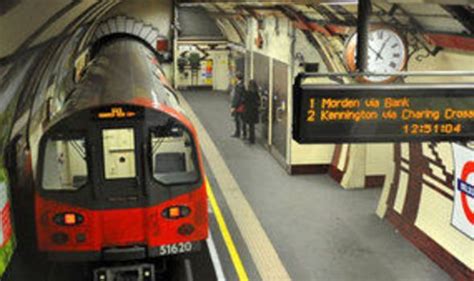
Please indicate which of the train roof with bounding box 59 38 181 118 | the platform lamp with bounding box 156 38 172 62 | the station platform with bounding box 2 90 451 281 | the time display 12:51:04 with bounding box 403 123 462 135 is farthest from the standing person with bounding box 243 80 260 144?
the time display 12:51:04 with bounding box 403 123 462 135

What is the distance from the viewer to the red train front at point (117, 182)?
6.46 meters

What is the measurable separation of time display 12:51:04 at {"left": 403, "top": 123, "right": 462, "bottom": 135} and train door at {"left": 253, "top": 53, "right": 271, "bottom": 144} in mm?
9226

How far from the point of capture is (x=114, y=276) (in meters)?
6.70

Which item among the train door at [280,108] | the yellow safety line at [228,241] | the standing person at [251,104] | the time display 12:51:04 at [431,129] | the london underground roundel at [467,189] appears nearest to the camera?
the time display 12:51:04 at [431,129]

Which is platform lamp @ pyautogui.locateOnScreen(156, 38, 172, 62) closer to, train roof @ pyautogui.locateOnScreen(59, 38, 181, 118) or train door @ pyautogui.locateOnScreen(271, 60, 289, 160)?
train door @ pyautogui.locateOnScreen(271, 60, 289, 160)

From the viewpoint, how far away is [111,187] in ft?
21.3

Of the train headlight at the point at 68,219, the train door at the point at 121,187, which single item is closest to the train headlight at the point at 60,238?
the train headlight at the point at 68,219

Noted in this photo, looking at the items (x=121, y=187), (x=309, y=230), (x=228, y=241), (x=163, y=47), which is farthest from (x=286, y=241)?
(x=163, y=47)

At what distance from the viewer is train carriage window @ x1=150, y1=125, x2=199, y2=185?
6.60m

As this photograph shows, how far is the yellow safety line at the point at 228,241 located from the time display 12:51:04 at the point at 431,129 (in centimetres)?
331

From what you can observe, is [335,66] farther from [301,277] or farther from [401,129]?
[401,129]

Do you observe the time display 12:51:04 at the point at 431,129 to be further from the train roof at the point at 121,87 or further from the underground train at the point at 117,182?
the train roof at the point at 121,87

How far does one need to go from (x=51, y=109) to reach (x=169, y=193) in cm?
457

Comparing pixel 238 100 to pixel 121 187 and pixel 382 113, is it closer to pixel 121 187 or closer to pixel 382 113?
pixel 121 187
